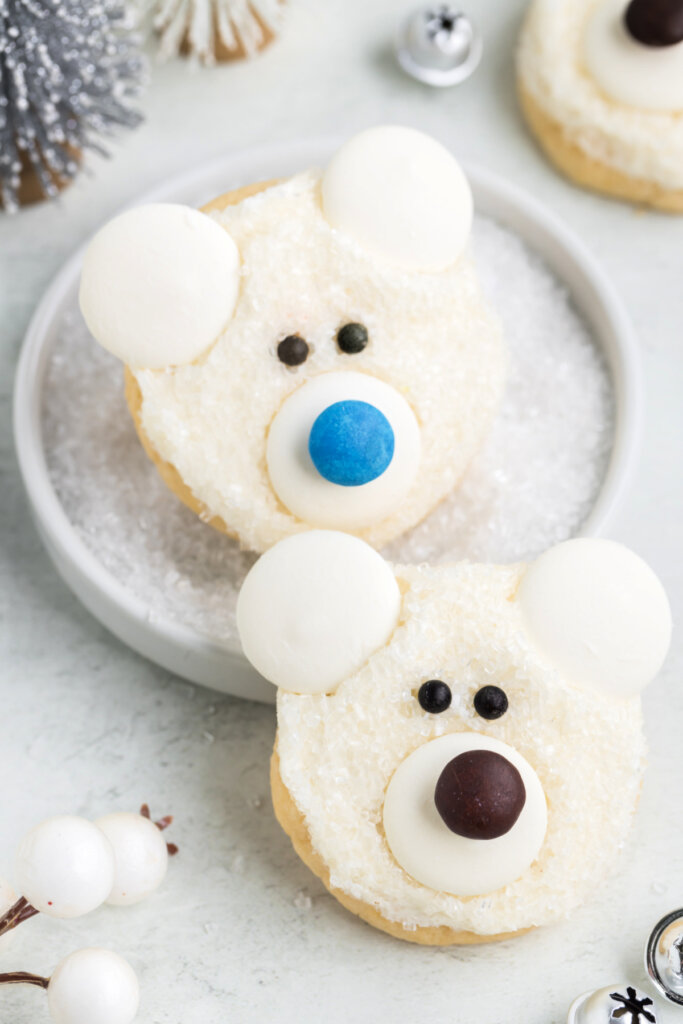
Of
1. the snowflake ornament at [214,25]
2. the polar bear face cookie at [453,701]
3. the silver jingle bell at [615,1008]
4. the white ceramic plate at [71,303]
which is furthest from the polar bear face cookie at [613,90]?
the silver jingle bell at [615,1008]

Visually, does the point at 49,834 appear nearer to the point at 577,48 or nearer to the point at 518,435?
the point at 518,435

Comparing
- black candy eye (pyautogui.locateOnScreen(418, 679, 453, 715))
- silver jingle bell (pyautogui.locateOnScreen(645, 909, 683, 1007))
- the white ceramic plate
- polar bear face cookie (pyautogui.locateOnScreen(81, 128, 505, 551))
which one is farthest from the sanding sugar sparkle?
silver jingle bell (pyautogui.locateOnScreen(645, 909, 683, 1007))

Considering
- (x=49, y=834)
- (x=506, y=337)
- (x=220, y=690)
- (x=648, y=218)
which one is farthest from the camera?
(x=648, y=218)

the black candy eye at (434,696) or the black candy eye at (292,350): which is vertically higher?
the black candy eye at (292,350)

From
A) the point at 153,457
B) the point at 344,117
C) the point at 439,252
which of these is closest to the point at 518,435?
the point at 439,252

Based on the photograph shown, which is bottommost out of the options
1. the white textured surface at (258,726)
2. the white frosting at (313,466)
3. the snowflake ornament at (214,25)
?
the white textured surface at (258,726)

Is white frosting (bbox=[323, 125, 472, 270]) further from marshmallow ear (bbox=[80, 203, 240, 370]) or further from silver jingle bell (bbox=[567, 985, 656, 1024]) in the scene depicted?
silver jingle bell (bbox=[567, 985, 656, 1024])

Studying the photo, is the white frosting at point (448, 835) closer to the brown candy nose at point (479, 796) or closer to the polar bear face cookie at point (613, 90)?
the brown candy nose at point (479, 796)
